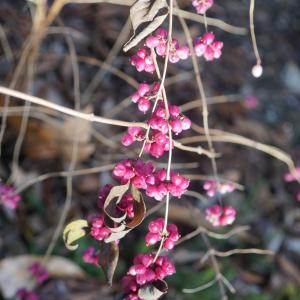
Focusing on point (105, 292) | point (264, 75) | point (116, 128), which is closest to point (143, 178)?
point (105, 292)

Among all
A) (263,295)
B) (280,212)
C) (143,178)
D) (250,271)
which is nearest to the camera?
(143,178)

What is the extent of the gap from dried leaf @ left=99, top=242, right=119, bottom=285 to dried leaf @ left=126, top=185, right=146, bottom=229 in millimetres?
86

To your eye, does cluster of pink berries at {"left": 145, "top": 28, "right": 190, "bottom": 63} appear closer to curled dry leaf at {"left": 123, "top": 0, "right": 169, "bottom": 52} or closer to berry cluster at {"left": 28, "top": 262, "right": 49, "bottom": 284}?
curled dry leaf at {"left": 123, "top": 0, "right": 169, "bottom": 52}

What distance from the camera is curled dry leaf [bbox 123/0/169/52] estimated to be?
31.8 inches

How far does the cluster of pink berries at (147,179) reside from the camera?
32.2 inches

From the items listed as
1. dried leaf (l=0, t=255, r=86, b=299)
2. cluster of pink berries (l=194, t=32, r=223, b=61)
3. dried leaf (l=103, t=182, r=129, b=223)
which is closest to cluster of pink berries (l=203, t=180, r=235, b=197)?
cluster of pink berries (l=194, t=32, r=223, b=61)

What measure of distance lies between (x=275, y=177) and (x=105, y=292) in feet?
3.23

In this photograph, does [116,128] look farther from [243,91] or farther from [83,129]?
[243,91]

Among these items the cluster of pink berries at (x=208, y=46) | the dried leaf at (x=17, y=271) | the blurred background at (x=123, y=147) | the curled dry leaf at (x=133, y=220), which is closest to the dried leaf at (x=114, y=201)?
Answer: the curled dry leaf at (x=133, y=220)

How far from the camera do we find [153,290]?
33.4 inches

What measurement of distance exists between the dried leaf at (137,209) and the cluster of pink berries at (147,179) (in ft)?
0.03

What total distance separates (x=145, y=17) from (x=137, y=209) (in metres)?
0.28

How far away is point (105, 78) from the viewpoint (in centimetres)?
228

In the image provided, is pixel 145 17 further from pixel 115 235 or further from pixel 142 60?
pixel 115 235
